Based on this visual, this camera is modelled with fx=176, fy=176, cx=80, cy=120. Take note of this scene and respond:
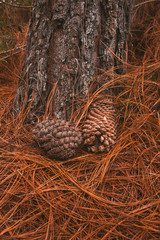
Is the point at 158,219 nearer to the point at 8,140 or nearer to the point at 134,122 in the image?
the point at 134,122

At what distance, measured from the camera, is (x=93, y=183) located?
30.9 inches

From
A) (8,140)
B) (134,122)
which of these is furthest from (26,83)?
(134,122)

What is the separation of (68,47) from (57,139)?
1.92 ft

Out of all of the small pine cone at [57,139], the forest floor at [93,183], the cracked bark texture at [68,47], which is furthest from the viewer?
the cracked bark texture at [68,47]

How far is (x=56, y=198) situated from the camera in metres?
0.73

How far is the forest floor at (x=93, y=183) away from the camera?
65 cm

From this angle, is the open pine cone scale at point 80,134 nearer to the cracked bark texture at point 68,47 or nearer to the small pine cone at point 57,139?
the small pine cone at point 57,139

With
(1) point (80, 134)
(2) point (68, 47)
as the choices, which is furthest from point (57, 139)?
(2) point (68, 47)

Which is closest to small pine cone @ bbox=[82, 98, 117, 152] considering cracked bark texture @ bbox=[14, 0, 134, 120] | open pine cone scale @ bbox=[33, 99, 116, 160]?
open pine cone scale @ bbox=[33, 99, 116, 160]

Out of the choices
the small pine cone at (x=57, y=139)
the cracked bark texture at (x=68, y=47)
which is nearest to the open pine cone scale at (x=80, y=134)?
the small pine cone at (x=57, y=139)

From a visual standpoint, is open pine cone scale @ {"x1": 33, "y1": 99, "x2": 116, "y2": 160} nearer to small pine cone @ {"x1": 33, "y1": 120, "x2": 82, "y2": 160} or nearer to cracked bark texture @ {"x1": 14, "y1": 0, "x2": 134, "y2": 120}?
small pine cone @ {"x1": 33, "y1": 120, "x2": 82, "y2": 160}

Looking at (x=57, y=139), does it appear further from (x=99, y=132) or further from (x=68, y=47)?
(x=68, y=47)

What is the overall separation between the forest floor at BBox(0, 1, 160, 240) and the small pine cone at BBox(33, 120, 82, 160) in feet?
0.17

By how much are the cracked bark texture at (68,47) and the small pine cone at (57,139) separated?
229 millimetres
